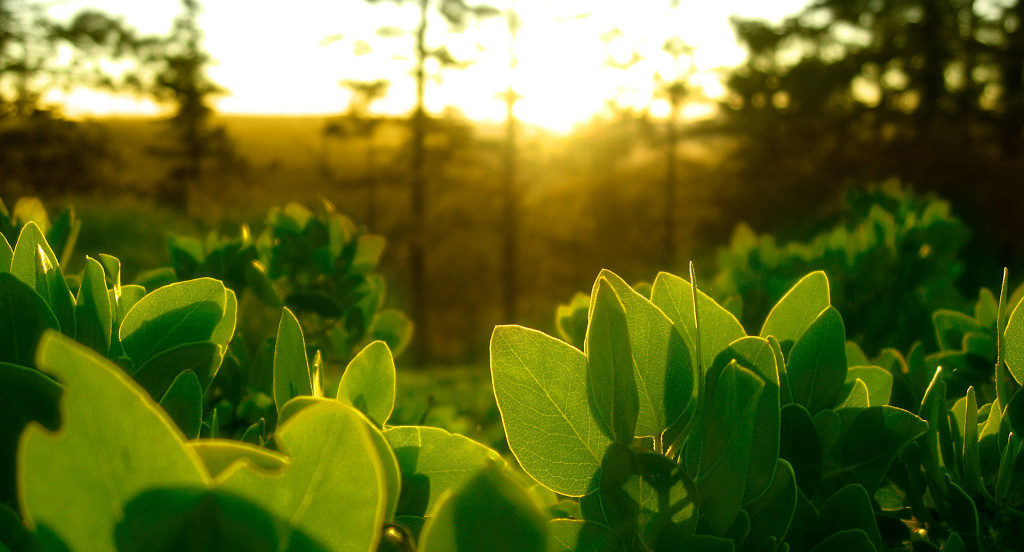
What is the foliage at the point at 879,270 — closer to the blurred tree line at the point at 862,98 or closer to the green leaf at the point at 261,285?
the green leaf at the point at 261,285

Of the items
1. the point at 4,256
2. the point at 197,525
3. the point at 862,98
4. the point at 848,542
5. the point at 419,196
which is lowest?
the point at 848,542

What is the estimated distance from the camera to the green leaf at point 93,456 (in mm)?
389

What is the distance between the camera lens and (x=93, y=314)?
735mm

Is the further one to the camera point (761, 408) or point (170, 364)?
point (170, 364)

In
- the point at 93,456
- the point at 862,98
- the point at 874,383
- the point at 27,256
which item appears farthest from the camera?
the point at 862,98

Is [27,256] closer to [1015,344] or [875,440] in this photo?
[875,440]

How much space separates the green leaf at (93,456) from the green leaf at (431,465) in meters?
0.28

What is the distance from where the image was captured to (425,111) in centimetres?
1872

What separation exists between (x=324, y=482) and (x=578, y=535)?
275 mm

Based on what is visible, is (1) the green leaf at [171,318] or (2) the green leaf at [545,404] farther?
(1) the green leaf at [171,318]

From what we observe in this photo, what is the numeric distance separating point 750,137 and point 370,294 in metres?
24.0

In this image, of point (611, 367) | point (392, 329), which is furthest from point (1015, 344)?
point (392, 329)

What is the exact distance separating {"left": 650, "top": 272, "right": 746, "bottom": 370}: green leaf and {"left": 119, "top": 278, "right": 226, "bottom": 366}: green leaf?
0.48 m

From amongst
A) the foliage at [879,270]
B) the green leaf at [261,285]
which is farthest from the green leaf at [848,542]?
the foliage at [879,270]
